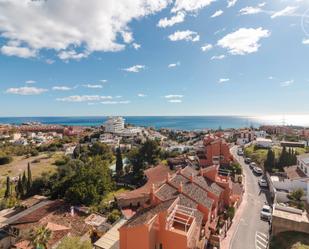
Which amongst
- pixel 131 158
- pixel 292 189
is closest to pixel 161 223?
pixel 292 189

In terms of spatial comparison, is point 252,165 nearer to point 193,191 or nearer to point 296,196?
point 296,196

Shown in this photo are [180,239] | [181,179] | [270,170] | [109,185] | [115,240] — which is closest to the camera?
[180,239]

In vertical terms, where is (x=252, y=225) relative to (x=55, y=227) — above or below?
below

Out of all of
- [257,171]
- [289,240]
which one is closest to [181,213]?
[289,240]

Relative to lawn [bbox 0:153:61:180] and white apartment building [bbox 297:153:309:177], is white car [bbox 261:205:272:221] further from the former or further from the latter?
lawn [bbox 0:153:61:180]

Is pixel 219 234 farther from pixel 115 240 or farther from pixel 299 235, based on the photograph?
pixel 115 240

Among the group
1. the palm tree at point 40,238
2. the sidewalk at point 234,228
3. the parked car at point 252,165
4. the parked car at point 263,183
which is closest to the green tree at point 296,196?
the sidewalk at point 234,228
